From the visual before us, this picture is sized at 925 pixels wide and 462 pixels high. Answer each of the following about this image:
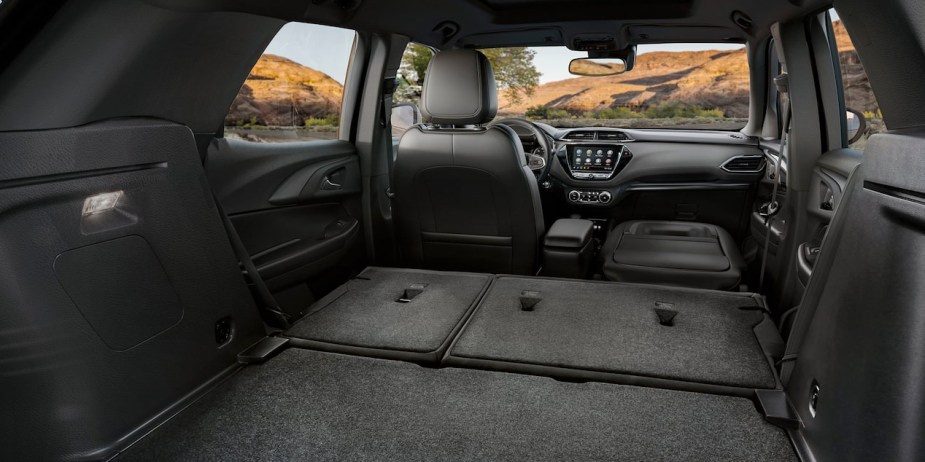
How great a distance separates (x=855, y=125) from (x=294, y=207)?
8.36 ft

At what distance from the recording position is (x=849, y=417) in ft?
3.60

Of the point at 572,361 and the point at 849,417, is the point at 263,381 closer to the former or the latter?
the point at 572,361

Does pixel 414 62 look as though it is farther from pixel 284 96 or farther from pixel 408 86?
pixel 284 96

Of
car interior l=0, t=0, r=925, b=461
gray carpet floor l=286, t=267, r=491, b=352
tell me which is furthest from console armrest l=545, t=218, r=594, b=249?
gray carpet floor l=286, t=267, r=491, b=352

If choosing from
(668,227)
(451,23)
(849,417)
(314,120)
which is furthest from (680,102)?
(849,417)

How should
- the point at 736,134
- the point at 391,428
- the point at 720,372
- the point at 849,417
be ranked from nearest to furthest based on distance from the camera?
the point at 849,417, the point at 391,428, the point at 720,372, the point at 736,134

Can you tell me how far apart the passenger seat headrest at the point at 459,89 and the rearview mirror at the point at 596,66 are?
4.08 ft

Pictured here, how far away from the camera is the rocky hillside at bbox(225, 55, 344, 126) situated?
92.7 inches

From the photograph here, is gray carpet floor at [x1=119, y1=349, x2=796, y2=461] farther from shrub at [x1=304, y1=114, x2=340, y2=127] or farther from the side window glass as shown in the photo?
the side window glass

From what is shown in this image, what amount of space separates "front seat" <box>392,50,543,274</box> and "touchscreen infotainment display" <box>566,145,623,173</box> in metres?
1.19

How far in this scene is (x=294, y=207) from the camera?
2.61 meters

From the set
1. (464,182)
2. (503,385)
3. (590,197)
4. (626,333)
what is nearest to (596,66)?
(590,197)

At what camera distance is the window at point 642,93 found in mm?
3910

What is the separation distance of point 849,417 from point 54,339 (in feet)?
5.86
